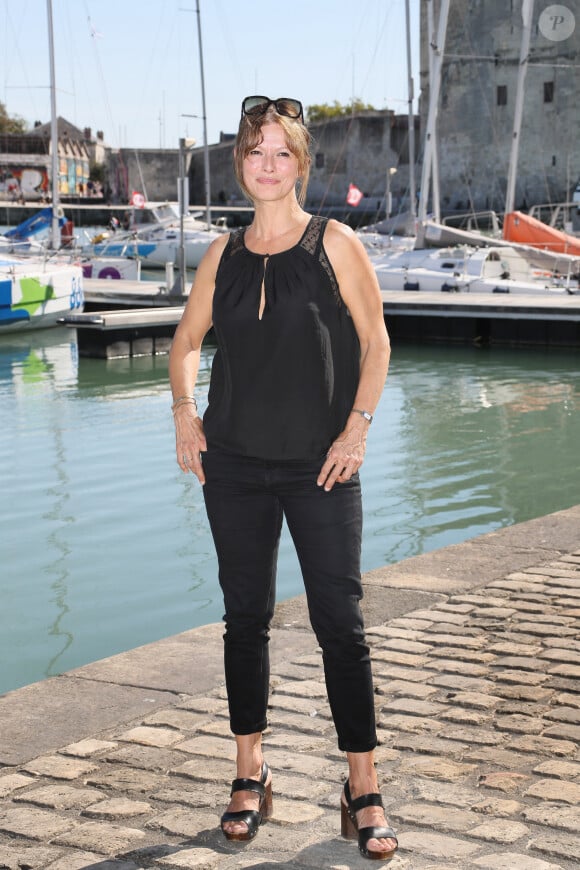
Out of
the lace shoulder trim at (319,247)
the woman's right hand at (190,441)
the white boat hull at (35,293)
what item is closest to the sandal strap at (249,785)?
the woman's right hand at (190,441)

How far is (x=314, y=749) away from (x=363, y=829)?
0.77 metres

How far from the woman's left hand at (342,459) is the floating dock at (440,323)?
59.8ft

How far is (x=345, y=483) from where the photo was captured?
128 inches

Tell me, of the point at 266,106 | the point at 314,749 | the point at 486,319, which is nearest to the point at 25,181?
the point at 486,319

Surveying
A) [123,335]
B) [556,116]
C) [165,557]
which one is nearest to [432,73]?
[123,335]

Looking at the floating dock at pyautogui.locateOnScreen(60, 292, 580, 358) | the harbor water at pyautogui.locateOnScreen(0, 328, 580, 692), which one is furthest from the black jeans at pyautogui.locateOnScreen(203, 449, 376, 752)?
the floating dock at pyautogui.locateOnScreen(60, 292, 580, 358)

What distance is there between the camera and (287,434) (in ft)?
10.6

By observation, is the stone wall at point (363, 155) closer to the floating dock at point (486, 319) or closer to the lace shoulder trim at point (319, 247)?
the floating dock at point (486, 319)

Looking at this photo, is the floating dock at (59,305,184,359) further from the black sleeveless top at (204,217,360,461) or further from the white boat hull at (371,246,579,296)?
the black sleeveless top at (204,217,360,461)

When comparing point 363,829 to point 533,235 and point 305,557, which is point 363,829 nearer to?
point 305,557

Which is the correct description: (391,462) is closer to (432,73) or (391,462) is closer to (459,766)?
(459,766)

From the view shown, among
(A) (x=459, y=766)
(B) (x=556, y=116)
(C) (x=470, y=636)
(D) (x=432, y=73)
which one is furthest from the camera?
(B) (x=556, y=116)

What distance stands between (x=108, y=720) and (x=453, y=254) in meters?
24.8

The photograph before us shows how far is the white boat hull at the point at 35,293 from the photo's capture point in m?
24.3
